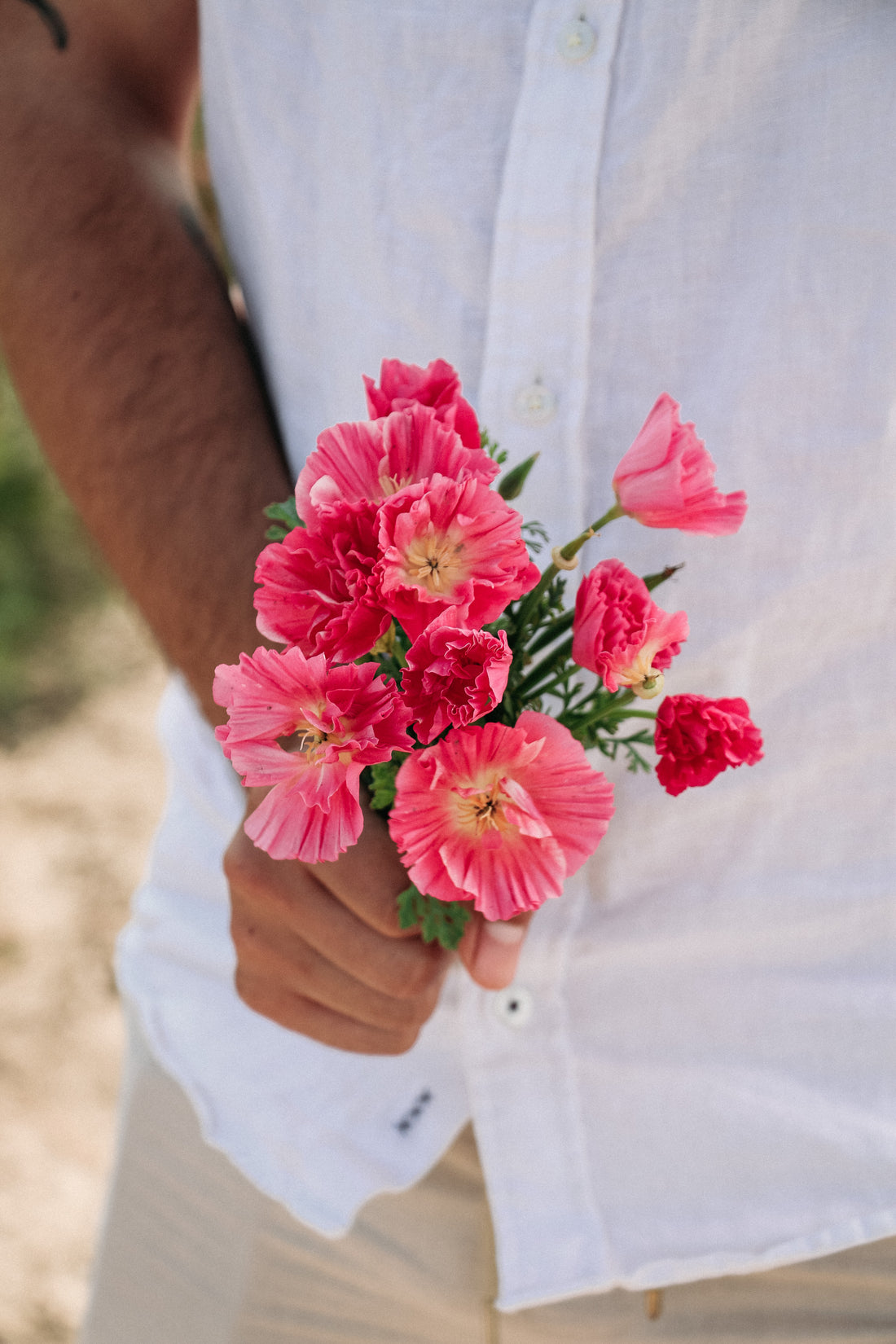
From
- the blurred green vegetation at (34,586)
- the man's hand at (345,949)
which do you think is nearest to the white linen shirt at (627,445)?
the man's hand at (345,949)

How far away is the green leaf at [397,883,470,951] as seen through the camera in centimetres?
72

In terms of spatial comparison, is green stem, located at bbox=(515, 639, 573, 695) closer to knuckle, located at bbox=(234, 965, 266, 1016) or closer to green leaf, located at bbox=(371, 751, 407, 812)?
green leaf, located at bbox=(371, 751, 407, 812)

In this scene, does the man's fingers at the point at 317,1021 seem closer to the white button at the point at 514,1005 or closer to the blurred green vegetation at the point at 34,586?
the white button at the point at 514,1005

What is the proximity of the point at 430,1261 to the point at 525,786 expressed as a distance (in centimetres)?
68

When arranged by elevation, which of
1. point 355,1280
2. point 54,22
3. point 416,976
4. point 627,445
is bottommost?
point 355,1280

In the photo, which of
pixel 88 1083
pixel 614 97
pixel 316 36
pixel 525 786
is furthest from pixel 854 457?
pixel 88 1083

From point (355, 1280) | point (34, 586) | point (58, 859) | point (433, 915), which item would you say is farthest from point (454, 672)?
point (34, 586)

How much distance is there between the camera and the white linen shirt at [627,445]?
743 mm

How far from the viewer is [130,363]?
3.16ft

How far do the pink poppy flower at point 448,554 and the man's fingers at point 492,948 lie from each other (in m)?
0.32

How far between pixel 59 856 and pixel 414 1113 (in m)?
2.45

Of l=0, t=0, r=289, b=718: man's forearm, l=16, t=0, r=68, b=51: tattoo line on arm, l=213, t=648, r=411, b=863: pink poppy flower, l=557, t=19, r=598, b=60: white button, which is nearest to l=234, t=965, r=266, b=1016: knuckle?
l=0, t=0, r=289, b=718: man's forearm

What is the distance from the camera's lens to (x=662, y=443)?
0.53 metres

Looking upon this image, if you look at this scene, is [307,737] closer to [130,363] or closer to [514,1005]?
[514,1005]
